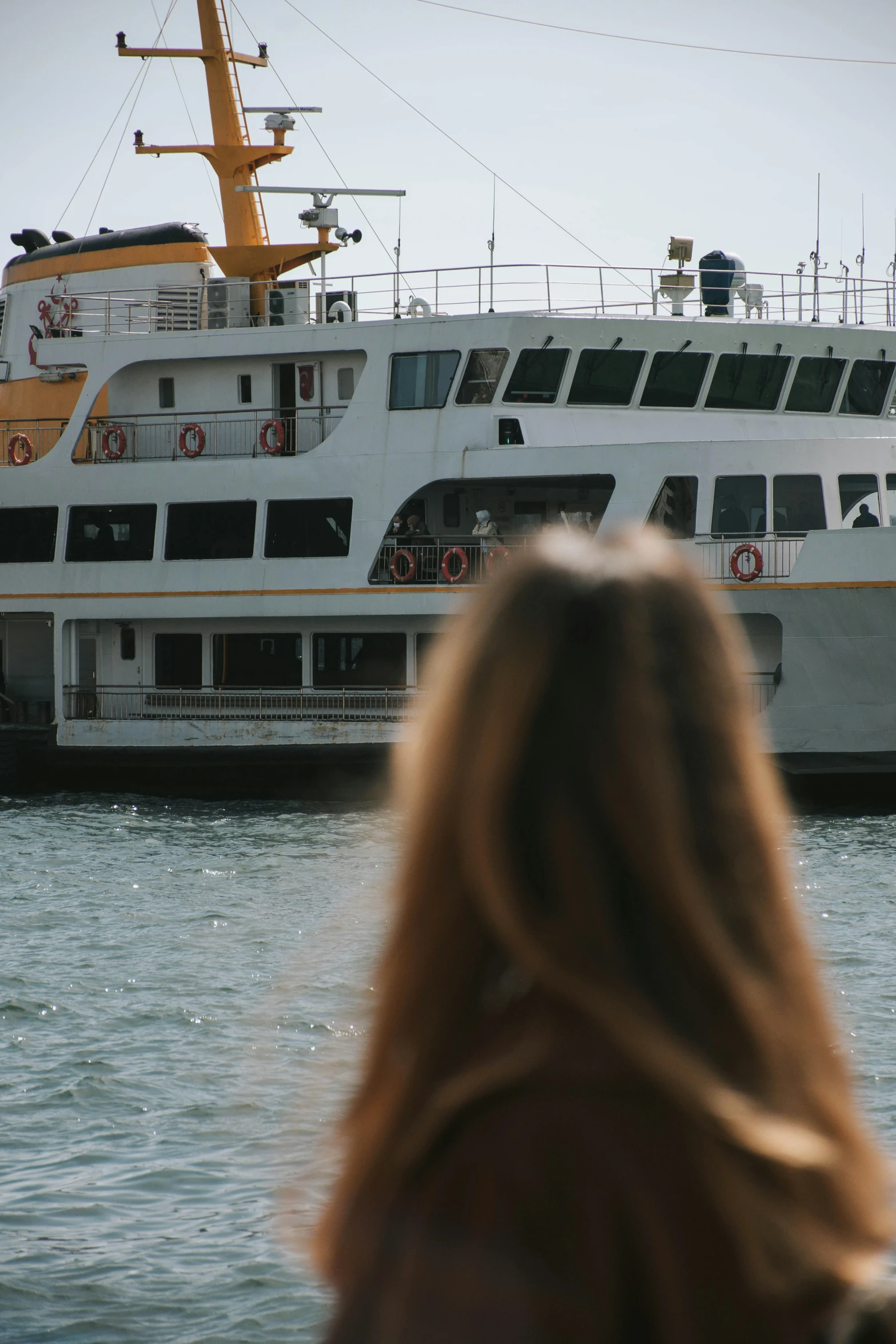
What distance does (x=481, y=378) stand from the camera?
18.8m

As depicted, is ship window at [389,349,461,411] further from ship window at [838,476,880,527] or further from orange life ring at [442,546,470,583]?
ship window at [838,476,880,527]

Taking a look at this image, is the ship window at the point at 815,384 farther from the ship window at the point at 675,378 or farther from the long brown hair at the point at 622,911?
the long brown hair at the point at 622,911

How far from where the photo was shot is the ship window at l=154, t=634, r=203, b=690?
67.8ft

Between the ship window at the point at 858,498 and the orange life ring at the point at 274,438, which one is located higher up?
Answer: the orange life ring at the point at 274,438

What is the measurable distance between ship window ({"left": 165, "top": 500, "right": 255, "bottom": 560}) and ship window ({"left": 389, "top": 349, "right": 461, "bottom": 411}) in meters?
2.49

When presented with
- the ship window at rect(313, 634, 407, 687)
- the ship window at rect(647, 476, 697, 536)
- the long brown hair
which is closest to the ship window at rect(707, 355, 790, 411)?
the ship window at rect(647, 476, 697, 536)

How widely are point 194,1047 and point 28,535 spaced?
1396 cm

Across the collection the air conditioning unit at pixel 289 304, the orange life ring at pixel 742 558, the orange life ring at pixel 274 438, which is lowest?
the orange life ring at pixel 742 558

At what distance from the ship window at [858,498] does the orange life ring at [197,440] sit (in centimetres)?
873

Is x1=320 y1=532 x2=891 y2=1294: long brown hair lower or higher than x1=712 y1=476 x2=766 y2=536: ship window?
lower

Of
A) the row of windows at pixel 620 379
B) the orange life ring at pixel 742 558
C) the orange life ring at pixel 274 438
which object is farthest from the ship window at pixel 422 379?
the orange life ring at pixel 742 558

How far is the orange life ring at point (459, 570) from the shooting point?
1842 centimetres

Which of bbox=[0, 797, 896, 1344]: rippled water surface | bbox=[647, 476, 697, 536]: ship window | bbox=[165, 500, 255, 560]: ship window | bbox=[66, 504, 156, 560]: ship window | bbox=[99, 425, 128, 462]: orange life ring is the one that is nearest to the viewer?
bbox=[0, 797, 896, 1344]: rippled water surface

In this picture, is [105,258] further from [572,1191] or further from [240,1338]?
[572,1191]
